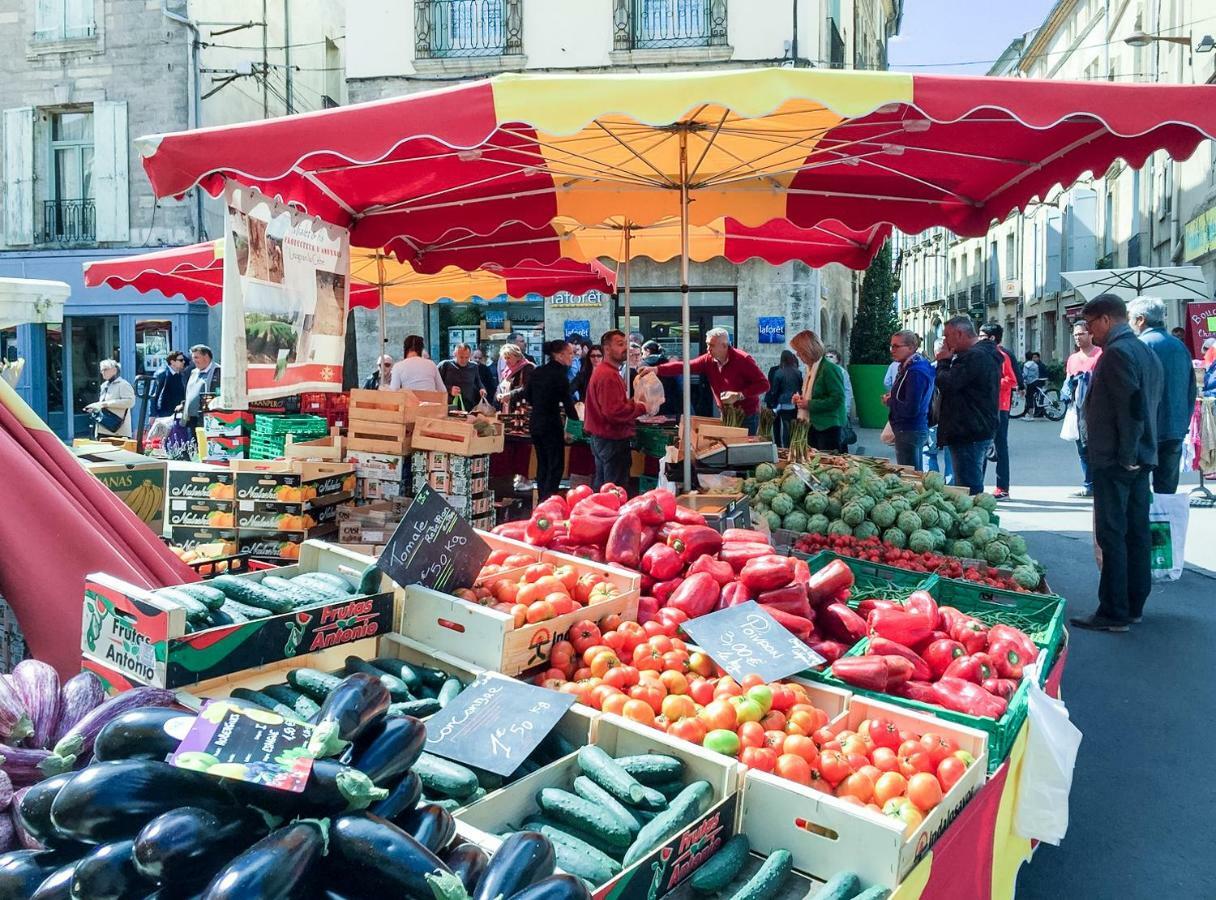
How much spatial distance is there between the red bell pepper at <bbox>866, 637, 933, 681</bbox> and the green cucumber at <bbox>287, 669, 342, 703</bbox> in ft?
5.69

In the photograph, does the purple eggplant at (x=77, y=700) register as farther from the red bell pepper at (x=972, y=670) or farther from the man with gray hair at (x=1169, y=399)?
the man with gray hair at (x=1169, y=399)

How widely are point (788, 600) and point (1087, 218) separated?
33.8m

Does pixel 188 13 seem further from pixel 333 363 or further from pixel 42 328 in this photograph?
pixel 333 363

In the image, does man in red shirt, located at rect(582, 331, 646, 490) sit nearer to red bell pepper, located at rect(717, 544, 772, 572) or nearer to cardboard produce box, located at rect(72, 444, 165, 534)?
cardboard produce box, located at rect(72, 444, 165, 534)

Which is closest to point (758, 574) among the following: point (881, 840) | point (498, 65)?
point (881, 840)

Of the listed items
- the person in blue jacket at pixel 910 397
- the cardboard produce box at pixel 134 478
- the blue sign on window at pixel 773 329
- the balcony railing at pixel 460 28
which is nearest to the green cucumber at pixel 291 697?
the cardboard produce box at pixel 134 478

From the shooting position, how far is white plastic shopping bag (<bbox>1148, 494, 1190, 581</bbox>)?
20.5ft

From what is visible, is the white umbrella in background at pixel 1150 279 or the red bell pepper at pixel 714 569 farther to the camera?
the white umbrella in background at pixel 1150 279

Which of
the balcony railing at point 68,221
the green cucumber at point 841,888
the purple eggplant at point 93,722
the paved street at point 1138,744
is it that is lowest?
the paved street at point 1138,744

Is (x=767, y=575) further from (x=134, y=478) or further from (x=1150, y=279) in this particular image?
(x=1150, y=279)

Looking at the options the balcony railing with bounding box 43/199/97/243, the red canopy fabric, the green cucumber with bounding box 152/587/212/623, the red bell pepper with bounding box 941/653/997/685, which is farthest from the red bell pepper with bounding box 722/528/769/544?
the balcony railing with bounding box 43/199/97/243

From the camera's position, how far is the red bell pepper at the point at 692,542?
3.67 metres

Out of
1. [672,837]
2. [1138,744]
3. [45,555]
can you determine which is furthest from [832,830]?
[1138,744]

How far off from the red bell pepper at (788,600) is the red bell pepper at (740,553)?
0.30 m
